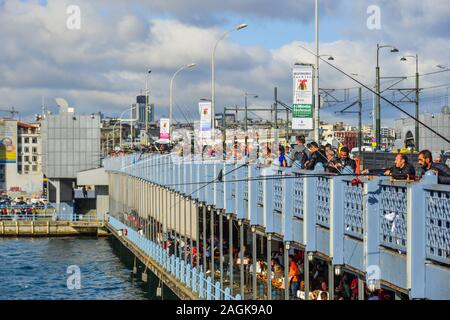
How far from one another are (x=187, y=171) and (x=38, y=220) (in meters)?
46.0

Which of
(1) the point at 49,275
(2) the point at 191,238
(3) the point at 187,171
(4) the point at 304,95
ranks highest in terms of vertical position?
(4) the point at 304,95

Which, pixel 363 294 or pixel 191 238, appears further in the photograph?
pixel 191 238

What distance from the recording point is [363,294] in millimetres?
15680

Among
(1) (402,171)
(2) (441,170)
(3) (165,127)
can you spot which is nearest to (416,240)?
(2) (441,170)

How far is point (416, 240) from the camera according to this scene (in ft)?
40.1

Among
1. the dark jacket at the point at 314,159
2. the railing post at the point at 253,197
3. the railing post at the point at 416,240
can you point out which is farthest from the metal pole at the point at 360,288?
the railing post at the point at 253,197

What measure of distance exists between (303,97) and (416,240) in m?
14.5

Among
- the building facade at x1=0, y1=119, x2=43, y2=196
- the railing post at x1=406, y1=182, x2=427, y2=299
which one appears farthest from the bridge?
the building facade at x1=0, y1=119, x2=43, y2=196

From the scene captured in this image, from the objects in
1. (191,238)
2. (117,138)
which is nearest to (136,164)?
(191,238)

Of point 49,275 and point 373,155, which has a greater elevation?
point 373,155

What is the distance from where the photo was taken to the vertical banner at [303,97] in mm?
26219

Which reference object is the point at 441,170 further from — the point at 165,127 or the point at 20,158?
the point at 20,158

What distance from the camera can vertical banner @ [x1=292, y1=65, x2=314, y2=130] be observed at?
86.0ft
